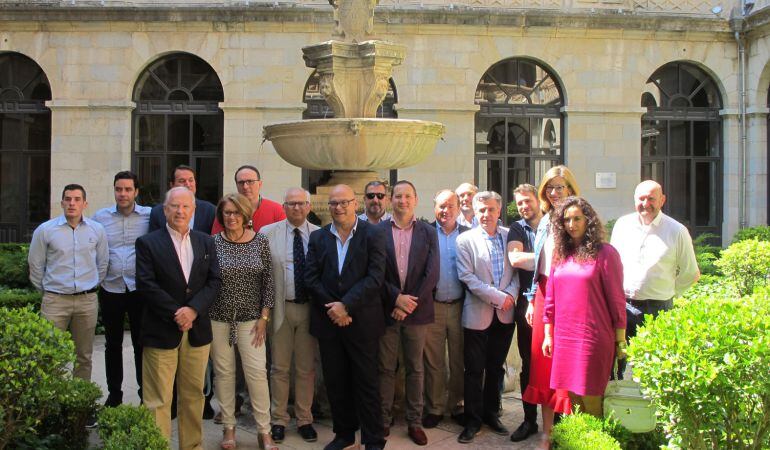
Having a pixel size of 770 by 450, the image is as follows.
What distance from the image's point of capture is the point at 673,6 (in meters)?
19.5

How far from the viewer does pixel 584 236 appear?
5715 millimetres

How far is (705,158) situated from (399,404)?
15908 millimetres

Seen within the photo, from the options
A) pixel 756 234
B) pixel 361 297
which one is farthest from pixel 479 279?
pixel 756 234

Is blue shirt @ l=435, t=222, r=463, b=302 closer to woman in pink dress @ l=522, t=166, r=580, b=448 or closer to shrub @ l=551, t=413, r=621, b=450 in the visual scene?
woman in pink dress @ l=522, t=166, r=580, b=448

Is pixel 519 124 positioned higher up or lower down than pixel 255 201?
higher up

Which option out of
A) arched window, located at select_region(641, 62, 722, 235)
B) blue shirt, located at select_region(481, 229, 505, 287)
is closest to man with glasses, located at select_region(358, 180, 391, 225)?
blue shirt, located at select_region(481, 229, 505, 287)

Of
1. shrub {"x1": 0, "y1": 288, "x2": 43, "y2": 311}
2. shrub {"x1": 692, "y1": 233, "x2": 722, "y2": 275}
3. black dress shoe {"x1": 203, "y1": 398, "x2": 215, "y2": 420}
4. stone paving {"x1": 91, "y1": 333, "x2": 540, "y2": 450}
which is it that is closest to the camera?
stone paving {"x1": 91, "y1": 333, "x2": 540, "y2": 450}

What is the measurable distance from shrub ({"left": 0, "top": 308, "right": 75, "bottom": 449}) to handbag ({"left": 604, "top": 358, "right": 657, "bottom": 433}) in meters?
3.71

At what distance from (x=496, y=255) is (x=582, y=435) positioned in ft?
6.79

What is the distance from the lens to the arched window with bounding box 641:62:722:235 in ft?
65.8

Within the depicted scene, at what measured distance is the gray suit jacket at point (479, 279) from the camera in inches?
264

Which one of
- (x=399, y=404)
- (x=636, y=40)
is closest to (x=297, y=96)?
(x=636, y=40)

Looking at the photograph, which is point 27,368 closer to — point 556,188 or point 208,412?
point 208,412

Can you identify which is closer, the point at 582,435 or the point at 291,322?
the point at 582,435
